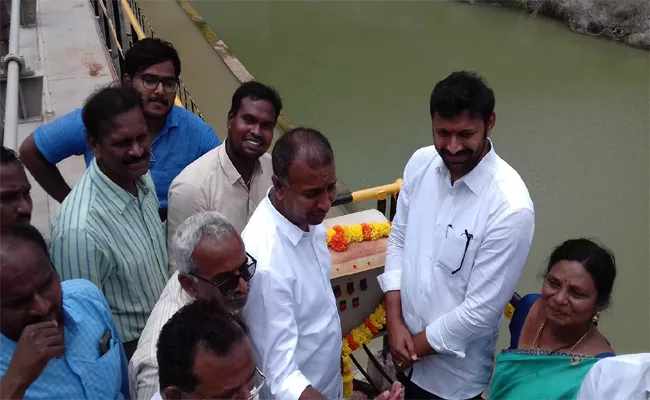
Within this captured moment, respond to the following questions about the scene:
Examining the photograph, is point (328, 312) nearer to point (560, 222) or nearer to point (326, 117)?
point (560, 222)

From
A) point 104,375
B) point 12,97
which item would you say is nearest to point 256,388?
point 104,375

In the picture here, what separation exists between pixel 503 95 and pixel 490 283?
8.18 metres

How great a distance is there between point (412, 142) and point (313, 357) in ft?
21.2

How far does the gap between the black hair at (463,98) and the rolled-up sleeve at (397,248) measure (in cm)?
41

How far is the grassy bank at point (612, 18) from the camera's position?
10.4 meters

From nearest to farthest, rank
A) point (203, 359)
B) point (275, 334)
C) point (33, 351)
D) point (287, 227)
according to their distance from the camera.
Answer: point (203, 359) → point (33, 351) → point (275, 334) → point (287, 227)

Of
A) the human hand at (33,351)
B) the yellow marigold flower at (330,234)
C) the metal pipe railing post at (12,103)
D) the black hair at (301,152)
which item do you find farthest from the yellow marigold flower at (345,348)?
the metal pipe railing post at (12,103)

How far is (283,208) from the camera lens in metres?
1.68

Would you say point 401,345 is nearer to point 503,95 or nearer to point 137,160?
point 137,160

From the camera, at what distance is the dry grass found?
34.2 ft

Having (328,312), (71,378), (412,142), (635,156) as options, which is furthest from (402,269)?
(635,156)

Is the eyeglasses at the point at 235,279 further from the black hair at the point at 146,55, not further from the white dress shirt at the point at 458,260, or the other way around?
the black hair at the point at 146,55

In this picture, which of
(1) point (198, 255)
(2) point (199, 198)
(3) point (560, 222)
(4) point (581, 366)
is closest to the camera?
(1) point (198, 255)

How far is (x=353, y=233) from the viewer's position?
8.21 feet
